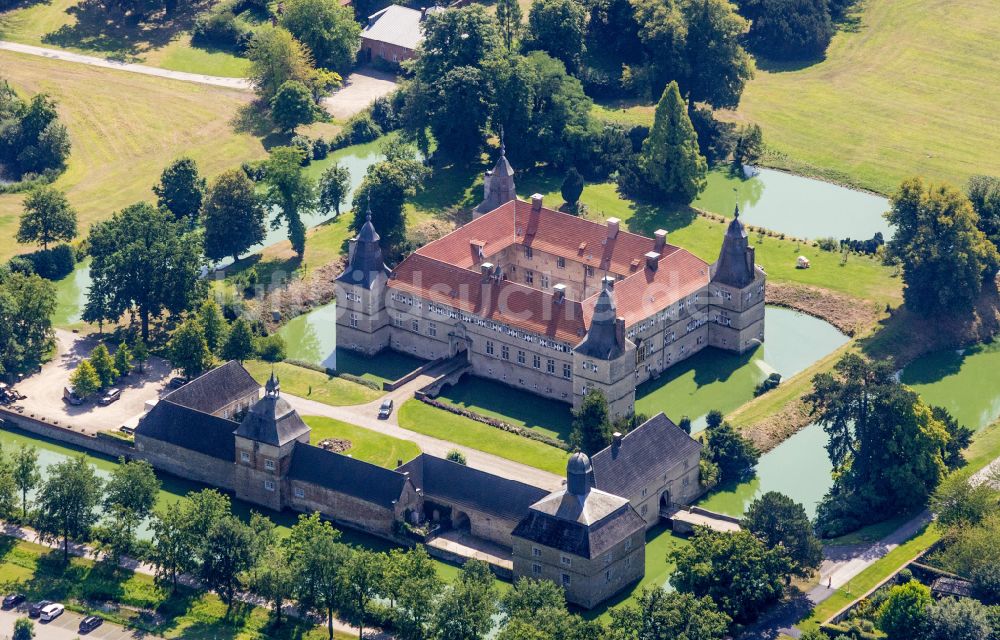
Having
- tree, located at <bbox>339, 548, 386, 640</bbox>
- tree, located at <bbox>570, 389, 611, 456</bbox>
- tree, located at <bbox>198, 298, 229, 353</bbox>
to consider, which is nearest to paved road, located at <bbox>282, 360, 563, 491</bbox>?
tree, located at <bbox>570, 389, 611, 456</bbox>

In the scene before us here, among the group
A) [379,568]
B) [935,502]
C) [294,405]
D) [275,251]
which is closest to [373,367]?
[294,405]

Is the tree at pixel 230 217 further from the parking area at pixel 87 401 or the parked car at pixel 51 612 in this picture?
the parked car at pixel 51 612

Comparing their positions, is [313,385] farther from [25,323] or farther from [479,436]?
[25,323]

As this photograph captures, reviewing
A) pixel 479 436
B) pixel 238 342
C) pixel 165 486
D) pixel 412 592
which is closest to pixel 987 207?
pixel 479 436

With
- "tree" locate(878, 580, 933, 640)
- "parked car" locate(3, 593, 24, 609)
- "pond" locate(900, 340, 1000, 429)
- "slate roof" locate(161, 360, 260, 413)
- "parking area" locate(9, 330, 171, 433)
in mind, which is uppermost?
"tree" locate(878, 580, 933, 640)

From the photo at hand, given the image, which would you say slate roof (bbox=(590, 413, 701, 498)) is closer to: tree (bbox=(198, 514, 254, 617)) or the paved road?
the paved road

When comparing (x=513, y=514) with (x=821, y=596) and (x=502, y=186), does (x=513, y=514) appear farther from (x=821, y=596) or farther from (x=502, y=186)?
(x=502, y=186)

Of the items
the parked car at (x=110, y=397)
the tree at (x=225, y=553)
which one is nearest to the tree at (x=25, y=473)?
the parked car at (x=110, y=397)
